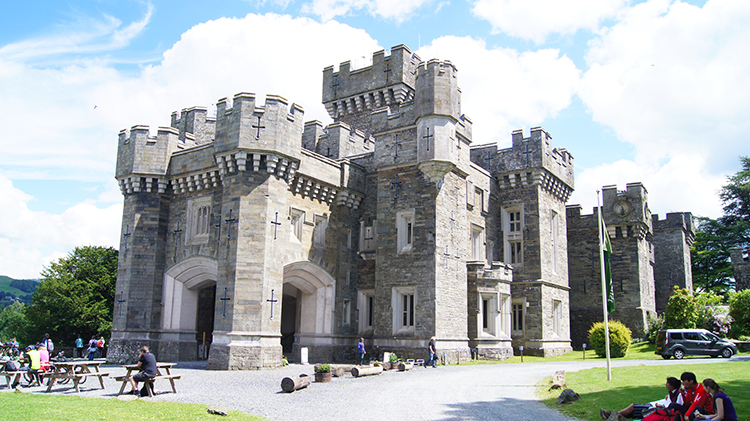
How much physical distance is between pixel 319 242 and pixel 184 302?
684cm

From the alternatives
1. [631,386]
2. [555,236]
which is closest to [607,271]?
[631,386]

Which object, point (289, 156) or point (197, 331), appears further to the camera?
point (197, 331)

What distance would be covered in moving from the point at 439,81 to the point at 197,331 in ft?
56.0

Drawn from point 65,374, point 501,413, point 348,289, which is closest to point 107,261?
point 348,289

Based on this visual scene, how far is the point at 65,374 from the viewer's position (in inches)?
623

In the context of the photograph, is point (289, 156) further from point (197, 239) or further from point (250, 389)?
point (250, 389)

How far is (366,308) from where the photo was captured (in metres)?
28.6

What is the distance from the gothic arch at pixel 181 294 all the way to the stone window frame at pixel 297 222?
428 cm

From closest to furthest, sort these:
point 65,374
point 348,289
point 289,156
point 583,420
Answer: point 583,420 < point 65,374 < point 289,156 < point 348,289

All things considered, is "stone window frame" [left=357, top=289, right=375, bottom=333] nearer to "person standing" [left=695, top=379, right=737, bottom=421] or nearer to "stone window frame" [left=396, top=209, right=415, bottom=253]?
"stone window frame" [left=396, top=209, right=415, bottom=253]

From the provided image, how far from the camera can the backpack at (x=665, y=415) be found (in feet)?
33.5

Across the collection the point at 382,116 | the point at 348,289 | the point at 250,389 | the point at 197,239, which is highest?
the point at 382,116

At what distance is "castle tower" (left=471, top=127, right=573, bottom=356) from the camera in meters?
30.8

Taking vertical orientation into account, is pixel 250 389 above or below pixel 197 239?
below
